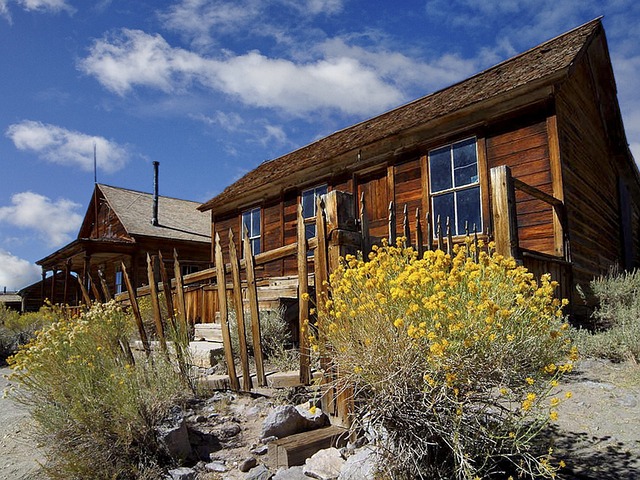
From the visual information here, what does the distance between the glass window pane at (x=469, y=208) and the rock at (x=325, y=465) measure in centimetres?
655

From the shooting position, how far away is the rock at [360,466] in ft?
8.82

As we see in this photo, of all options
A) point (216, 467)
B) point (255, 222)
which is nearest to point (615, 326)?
point (216, 467)

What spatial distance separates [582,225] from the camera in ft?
29.1

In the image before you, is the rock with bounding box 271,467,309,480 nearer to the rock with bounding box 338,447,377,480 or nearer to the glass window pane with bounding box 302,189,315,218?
the rock with bounding box 338,447,377,480

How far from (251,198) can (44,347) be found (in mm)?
10191

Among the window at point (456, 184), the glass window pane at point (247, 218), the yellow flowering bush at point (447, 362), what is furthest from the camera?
the glass window pane at point (247, 218)

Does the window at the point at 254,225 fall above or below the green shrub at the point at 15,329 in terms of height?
above

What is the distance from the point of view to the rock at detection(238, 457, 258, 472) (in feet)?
10.7

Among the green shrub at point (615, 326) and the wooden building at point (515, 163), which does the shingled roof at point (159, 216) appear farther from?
the green shrub at point (615, 326)

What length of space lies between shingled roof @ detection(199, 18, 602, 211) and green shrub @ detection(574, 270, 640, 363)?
349 centimetres

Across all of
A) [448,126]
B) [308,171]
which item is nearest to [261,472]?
[448,126]

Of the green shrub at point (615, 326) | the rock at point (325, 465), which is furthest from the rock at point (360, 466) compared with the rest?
the green shrub at point (615, 326)

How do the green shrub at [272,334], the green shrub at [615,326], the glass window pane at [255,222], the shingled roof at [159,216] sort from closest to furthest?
the green shrub at [615,326], the green shrub at [272,334], the glass window pane at [255,222], the shingled roof at [159,216]

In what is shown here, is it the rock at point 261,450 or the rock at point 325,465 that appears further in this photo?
the rock at point 261,450
